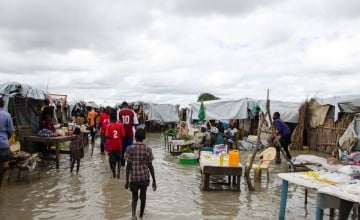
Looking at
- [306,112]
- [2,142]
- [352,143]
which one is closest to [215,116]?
[306,112]

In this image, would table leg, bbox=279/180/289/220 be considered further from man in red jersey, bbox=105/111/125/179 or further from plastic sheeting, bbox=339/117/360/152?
plastic sheeting, bbox=339/117/360/152

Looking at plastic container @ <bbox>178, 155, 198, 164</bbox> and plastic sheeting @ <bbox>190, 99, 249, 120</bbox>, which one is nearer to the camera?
plastic container @ <bbox>178, 155, 198, 164</bbox>

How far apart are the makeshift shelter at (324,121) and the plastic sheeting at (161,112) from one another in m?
14.3

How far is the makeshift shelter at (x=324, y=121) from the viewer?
14.9 meters

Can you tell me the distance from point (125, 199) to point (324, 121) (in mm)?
12190

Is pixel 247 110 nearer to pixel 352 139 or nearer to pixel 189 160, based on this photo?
pixel 352 139

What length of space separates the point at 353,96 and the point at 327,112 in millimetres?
2474

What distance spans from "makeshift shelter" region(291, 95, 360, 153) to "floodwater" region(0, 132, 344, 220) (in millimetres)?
6328

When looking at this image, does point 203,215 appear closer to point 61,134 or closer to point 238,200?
point 238,200

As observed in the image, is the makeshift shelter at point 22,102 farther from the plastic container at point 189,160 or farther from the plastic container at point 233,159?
the plastic container at point 233,159

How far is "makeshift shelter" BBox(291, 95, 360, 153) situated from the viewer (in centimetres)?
1487

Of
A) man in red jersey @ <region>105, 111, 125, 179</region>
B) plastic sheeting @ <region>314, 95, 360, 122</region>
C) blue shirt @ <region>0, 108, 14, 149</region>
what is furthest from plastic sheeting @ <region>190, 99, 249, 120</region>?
blue shirt @ <region>0, 108, 14, 149</region>

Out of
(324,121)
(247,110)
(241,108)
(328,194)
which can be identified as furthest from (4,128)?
(247,110)

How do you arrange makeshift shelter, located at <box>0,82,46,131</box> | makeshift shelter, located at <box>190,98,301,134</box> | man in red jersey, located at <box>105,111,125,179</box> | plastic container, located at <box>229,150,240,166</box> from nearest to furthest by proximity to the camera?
plastic container, located at <box>229,150,240,166</box> < man in red jersey, located at <box>105,111,125,179</box> < makeshift shelter, located at <box>0,82,46,131</box> < makeshift shelter, located at <box>190,98,301,134</box>
